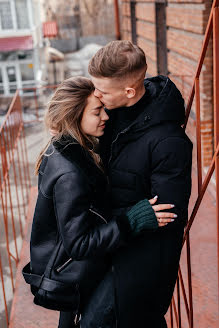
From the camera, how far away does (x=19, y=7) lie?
19719mm

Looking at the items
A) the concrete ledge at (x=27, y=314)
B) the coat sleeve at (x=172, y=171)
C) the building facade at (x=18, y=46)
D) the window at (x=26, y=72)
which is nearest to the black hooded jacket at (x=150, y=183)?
the coat sleeve at (x=172, y=171)

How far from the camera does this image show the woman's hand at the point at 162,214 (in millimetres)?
1751

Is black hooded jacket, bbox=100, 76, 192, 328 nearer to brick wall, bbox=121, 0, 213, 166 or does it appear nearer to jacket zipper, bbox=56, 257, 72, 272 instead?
jacket zipper, bbox=56, 257, 72, 272

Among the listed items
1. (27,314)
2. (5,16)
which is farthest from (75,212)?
(5,16)

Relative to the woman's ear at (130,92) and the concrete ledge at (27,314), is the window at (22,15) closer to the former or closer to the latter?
the concrete ledge at (27,314)

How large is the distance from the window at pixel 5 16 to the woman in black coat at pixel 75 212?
1902cm

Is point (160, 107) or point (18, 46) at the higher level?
point (160, 107)

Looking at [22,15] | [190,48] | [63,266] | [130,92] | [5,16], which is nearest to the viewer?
[130,92]

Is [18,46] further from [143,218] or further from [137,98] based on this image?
[143,218]

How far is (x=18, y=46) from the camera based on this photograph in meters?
19.6

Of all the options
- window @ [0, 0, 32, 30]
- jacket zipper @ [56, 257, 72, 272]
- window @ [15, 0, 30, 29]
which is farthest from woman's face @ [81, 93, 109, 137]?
window @ [15, 0, 30, 29]

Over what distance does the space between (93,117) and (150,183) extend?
39 cm

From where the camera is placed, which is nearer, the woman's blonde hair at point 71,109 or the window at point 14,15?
the woman's blonde hair at point 71,109

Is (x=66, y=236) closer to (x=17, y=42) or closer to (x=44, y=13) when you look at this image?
(x=17, y=42)
